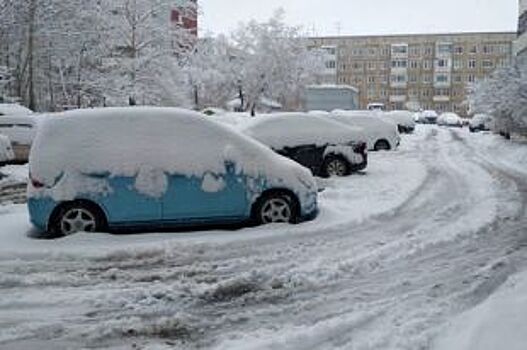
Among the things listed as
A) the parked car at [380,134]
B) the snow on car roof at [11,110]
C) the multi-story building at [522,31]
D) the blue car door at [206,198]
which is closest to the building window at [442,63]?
the multi-story building at [522,31]

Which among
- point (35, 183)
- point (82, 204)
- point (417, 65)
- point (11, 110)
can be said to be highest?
point (417, 65)

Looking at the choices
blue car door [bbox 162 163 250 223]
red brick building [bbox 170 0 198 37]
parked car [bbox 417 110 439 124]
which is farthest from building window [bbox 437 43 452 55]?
blue car door [bbox 162 163 250 223]

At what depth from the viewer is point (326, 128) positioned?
17.3m

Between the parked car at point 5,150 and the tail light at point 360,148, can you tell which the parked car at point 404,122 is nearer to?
the tail light at point 360,148

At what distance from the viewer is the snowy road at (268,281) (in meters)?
5.70

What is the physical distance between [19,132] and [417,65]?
109 meters

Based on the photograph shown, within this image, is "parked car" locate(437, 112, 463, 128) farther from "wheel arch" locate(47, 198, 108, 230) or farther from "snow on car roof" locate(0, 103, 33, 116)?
"wheel arch" locate(47, 198, 108, 230)

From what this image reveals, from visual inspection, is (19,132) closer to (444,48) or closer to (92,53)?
(92,53)

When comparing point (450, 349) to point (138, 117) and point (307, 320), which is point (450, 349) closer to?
point (307, 320)

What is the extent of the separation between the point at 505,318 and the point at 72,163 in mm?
5901

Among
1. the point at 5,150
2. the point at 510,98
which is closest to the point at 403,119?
the point at 510,98

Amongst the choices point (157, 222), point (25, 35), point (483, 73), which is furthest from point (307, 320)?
point (483, 73)

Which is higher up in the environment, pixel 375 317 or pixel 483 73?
pixel 483 73

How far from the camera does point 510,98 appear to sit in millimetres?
31688
